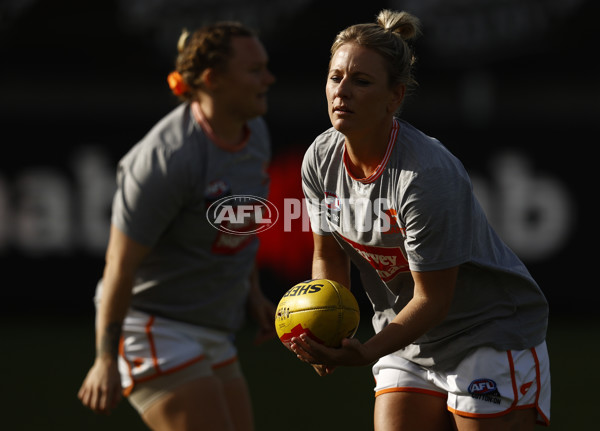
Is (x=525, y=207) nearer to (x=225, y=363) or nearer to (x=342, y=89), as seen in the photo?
(x=225, y=363)

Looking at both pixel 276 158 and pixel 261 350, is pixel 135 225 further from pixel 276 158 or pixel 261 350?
pixel 276 158

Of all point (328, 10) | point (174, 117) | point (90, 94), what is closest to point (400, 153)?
point (174, 117)

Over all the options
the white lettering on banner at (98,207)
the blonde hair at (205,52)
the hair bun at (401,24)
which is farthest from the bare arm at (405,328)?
the white lettering on banner at (98,207)

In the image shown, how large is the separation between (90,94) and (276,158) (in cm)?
232

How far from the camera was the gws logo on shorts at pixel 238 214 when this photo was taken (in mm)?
4277

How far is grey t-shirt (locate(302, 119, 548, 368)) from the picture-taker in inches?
127

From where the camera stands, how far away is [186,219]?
167 inches

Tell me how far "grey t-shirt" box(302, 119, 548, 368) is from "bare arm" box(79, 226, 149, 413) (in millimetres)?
851

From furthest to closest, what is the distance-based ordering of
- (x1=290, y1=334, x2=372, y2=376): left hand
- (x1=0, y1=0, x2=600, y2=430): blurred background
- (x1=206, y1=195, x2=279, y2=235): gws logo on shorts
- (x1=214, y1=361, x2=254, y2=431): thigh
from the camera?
(x1=0, y1=0, x2=600, y2=430): blurred background < (x1=214, y1=361, x2=254, y2=431): thigh < (x1=206, y1=195, x2=279, y2=235): gws logo on shorts < (x1=290, y1=334, x2=372, y2=376): left hand

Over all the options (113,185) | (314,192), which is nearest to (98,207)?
(113,185)

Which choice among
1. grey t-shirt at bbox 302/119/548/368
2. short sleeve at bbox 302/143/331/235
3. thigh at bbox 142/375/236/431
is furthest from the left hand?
thigh at bbox 142/375/236/431

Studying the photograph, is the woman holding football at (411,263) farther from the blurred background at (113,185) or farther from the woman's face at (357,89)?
the blurred background at (113,185)

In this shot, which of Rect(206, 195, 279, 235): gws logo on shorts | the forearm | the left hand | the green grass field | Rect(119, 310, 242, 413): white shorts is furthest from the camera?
the green grass field

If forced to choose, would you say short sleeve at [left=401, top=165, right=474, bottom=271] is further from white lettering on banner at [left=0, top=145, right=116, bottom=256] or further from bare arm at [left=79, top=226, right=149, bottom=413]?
white lettering on banner at [left=0, top=145, right=116, bottom=256]
